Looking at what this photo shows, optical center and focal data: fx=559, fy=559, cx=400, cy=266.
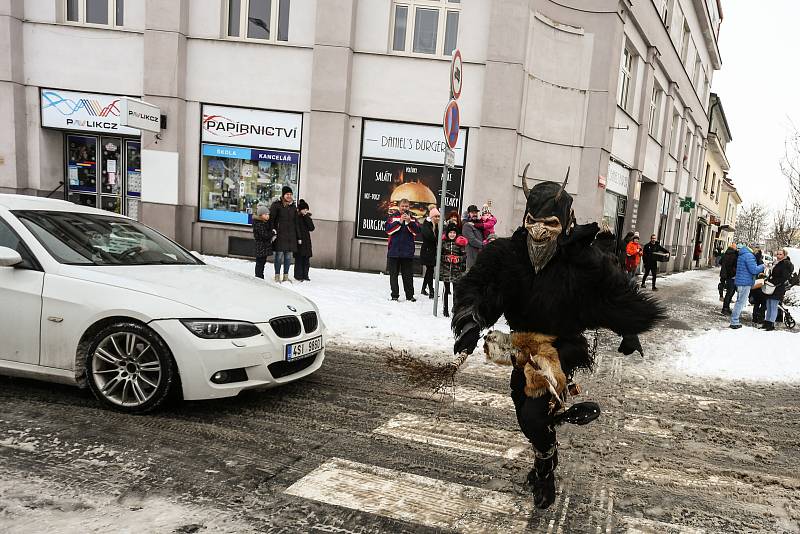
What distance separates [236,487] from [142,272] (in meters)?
2.17

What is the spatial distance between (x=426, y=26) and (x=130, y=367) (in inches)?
484

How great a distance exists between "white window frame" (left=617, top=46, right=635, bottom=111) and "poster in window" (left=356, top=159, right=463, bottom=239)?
7307 millimetres

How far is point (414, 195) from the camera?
14312 millimetres

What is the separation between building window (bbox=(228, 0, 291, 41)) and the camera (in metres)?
14.3

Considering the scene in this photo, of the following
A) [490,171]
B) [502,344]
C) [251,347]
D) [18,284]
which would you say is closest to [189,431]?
[251,347]

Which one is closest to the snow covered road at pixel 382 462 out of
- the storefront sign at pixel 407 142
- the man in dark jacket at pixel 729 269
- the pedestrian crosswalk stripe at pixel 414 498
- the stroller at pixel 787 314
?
the pedestrian crosswalk stripe at pixel 414 498

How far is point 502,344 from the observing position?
325cm

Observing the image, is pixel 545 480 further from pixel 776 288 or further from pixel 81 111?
pixel 81 111

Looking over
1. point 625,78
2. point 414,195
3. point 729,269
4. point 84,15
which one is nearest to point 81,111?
point 84,15

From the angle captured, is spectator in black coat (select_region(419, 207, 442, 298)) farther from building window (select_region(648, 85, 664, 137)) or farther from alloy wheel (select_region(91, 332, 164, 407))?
building window (select_region(648, 85, 664, 137))

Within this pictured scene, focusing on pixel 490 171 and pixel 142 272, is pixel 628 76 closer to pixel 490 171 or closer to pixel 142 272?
pixel 490 171

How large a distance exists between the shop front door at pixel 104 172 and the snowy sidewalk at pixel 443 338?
23.6ft

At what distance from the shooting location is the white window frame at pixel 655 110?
882 inches

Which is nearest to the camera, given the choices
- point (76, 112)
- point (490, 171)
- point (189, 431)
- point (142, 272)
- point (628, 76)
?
point (189, 431)
